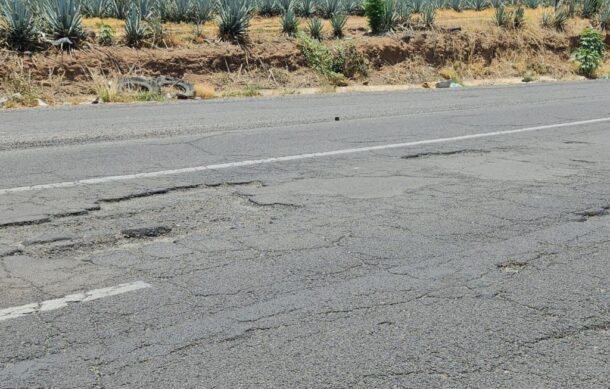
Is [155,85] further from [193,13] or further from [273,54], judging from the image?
[193,13]

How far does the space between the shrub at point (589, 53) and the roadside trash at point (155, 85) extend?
16159 millimetres

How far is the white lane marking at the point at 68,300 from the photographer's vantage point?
4.10 meters

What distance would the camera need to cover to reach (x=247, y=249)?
17.3ft

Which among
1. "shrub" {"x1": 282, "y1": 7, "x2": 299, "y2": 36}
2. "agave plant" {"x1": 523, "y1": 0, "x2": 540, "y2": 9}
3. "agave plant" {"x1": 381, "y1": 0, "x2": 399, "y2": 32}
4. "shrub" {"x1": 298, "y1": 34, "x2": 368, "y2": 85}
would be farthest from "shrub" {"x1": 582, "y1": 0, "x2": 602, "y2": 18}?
"shrub" {"x1": 282, "y1": 7, "x2": 299, "y2": 36}

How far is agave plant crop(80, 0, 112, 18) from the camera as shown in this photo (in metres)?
26.4

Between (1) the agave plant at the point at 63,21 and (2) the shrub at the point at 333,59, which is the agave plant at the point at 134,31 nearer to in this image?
(1) the agave plant at the point at 63,21

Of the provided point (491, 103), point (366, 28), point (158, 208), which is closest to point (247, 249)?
point (158, 208)

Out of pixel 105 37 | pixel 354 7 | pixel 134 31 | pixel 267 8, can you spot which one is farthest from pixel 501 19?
pixel 105 37

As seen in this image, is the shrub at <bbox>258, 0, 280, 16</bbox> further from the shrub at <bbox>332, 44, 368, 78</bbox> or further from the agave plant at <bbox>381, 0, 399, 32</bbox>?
the shrub at <bbox>332, 44, 368, 78</bbox>

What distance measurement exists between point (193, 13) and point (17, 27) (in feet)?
26.7

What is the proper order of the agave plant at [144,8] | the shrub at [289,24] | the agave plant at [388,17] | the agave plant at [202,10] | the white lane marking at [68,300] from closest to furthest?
1. the white lane marking at [68,300]
2. the agave plant at [144,8]
3. the shrub at [289,24]
4. the agave plant at [202,10]
5. the agave plant at [388,17]

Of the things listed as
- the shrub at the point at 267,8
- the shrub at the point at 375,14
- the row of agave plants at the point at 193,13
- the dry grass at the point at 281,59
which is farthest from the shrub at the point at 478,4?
the shrub at the point at 375,14

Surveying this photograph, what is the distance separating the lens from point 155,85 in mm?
16844

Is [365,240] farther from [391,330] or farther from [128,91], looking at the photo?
[128,91]
